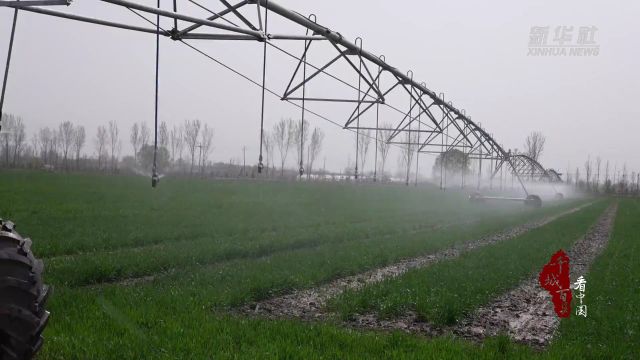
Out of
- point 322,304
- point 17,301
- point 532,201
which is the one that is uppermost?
point 17,301

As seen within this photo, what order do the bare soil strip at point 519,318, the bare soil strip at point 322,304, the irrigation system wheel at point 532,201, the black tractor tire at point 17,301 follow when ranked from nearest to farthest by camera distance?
1. the black tractor tire at point 17,301
2. the bare soil strip at point 519,318
3. the bare soil strip at point 322,304
4. the irrigation system wheel at point 532,201

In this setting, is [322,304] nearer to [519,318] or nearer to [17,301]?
[519,318]

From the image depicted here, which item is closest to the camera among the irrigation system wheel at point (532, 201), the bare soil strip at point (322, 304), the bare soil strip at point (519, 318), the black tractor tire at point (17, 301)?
the black tractor tire at point (17, 301)

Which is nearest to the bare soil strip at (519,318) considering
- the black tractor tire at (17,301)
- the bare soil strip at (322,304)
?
the bare soil strip at (322,304)

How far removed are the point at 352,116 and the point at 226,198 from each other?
916 inches

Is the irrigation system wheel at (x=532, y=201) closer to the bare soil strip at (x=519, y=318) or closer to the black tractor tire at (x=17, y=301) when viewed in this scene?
the bare soil strip at (x=519, y=318)

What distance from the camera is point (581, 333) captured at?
7.44 m

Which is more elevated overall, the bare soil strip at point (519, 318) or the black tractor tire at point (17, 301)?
the black tractor tire at point (17, 301)

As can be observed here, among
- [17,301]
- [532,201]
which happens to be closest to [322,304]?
[17,301]

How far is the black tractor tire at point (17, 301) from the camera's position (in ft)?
13.5

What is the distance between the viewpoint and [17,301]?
4.18 meters

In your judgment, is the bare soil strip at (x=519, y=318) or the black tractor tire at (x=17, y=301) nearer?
the black tractor tire at (x=17, y=301)

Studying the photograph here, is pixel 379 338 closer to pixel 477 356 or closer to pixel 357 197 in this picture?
pixel 477 356

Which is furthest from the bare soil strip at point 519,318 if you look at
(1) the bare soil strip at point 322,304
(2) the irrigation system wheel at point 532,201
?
(2) the irrigation system wheel at point 532,201
